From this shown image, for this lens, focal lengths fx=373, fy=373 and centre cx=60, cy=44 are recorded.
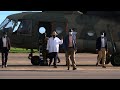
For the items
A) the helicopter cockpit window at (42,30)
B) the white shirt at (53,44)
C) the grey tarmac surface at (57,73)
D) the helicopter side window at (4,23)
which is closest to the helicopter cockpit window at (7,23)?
the helicopter side window at (4,23)

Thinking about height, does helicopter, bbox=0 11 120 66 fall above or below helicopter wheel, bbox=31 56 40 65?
above

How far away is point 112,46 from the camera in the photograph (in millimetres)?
19875

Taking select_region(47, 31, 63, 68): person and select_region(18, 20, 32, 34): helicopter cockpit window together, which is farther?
select_region(18, 20, 32, 34): helicopter cockpit window

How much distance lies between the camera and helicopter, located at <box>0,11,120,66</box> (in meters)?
19.1

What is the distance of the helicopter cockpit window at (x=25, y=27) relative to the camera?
1945 centimetres

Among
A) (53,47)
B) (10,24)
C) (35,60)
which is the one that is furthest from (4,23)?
(53,47)

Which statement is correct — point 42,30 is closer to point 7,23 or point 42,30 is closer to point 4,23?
point 7,23

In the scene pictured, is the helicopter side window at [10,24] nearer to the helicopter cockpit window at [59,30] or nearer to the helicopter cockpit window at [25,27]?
the helicopter cockpit window at [25,27]

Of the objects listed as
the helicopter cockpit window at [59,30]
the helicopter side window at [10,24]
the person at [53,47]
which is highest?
the helicopter side window at [10,24]

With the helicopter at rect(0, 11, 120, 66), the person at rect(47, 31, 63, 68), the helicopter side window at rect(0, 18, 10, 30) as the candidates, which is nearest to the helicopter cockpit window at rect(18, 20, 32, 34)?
the helicopter at rect(0, 11, 120, 66)

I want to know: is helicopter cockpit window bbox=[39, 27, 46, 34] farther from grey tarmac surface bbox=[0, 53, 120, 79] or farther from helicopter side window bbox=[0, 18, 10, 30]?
grey tarmac surface bbox=[0, 53, 120, 79]

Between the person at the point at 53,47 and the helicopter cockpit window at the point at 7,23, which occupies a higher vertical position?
the helicopter cockpit window at the point at 7,23

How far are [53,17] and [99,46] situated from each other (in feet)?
10.3

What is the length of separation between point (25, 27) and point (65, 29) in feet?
6.98
